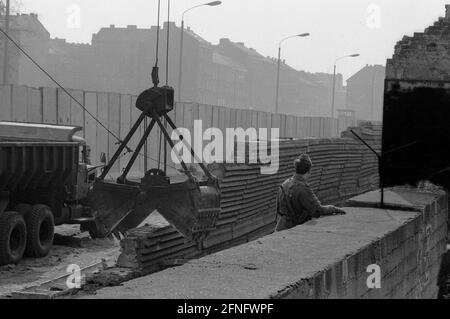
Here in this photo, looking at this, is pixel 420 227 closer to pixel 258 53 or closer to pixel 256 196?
pixel 256 196

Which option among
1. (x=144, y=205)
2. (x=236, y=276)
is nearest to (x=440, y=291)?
(x=144, y=205)

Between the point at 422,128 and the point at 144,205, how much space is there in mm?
5119

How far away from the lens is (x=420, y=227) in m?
8.84

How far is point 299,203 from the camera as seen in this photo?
328 inches

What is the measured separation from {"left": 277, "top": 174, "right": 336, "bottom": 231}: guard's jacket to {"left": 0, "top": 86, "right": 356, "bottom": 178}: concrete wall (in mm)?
15037

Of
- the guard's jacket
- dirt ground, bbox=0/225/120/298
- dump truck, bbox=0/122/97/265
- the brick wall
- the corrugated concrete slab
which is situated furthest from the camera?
dump truck, bbox=0/122/97/265

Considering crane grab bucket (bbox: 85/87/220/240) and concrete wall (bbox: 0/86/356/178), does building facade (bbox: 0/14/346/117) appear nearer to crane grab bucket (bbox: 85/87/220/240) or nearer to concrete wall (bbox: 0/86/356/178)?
concrete wall (bbox: 0/86/356/178)

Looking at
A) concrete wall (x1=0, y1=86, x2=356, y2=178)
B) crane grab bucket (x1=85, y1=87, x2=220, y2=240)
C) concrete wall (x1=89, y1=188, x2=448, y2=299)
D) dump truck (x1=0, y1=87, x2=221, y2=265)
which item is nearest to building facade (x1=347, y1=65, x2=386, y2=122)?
concrete wall (x1=0, y1=86, x2=356, y2=178)

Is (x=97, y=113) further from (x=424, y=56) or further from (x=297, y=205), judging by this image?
(x=297, y=205)

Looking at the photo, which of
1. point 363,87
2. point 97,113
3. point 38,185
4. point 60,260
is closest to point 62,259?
point 60,260

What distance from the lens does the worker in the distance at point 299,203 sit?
823 centimetres

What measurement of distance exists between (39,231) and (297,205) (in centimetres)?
685

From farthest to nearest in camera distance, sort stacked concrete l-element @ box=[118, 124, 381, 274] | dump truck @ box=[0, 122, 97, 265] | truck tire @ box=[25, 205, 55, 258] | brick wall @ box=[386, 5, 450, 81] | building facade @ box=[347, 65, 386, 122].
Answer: building facade @ box=[347, 65, 386, 122]
truck tire @ box=[25, 205, 55, 258]
dump truck @ box=[0, 122, 97, 265]
brick wall @ box=[386, 5, 450, 81]
stacked concrete l-element @ box=[118, 124, 381, 274]

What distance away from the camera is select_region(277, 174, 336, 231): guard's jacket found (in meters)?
8.23
